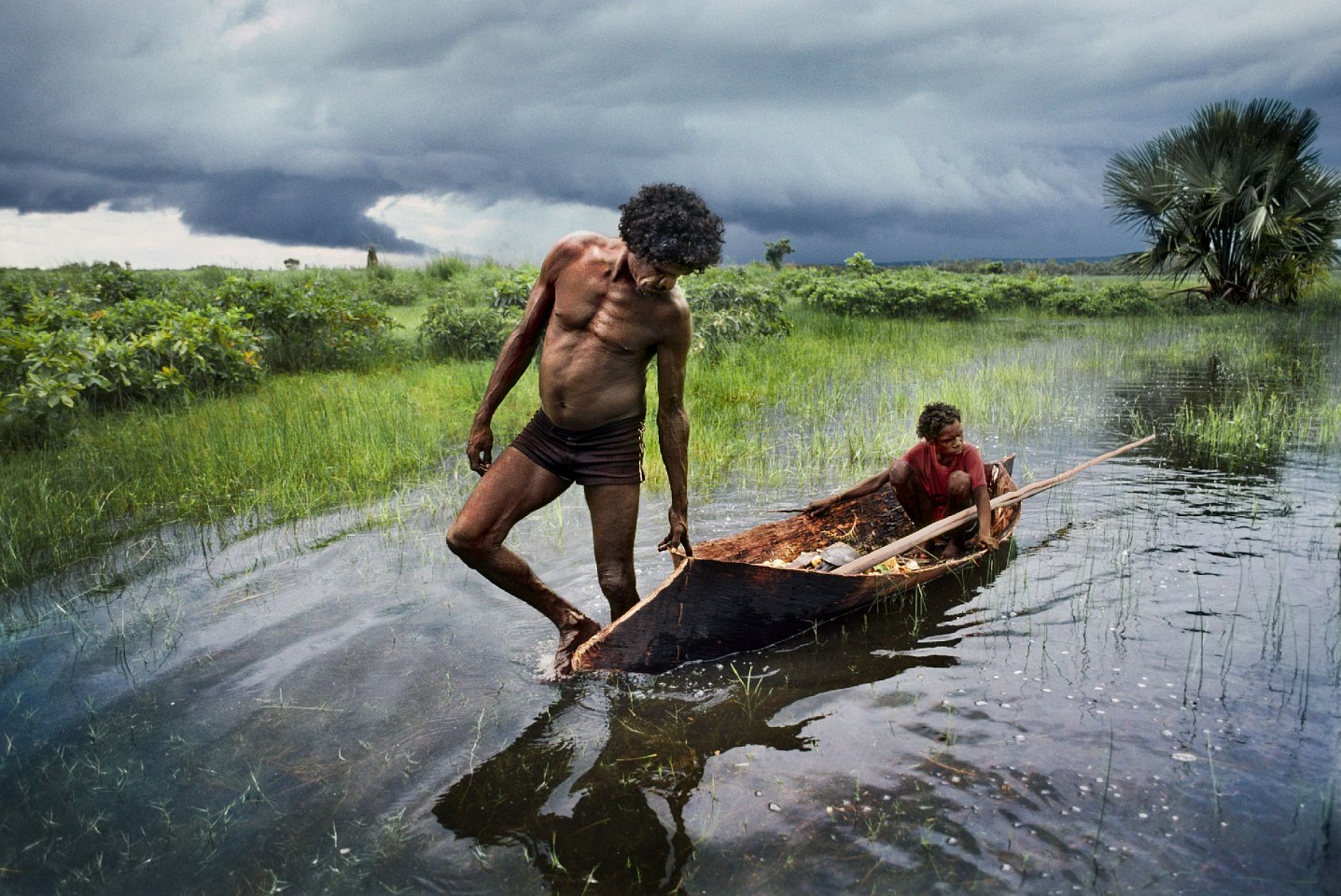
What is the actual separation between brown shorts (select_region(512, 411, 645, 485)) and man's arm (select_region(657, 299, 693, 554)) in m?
0.12

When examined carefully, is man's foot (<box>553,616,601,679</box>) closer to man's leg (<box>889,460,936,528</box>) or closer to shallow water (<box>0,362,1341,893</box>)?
shallow water (<box>0,362,1341,893</box>)

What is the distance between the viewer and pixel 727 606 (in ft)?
13.7

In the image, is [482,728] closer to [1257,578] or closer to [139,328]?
[1257,578]

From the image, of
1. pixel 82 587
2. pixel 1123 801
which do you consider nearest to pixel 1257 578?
pixel 1123 801

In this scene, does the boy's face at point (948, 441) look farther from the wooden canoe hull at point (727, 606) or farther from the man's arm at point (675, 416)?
the man's arm at point (675, 416)

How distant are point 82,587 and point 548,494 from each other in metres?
2.96

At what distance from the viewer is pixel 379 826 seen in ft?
10.3

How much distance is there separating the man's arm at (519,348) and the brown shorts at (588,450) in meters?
0.21

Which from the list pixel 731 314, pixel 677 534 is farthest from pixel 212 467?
pixel 731 314

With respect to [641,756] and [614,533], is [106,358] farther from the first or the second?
[641,756]

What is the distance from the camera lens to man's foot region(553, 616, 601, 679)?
4125 mm

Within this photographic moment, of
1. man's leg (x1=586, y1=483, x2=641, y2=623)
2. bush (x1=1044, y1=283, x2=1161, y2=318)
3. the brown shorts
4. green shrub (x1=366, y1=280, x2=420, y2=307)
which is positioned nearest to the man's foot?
man's leg (x1=586, y1=483, x2=641, y2=623)

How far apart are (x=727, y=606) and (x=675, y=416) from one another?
0.91 m

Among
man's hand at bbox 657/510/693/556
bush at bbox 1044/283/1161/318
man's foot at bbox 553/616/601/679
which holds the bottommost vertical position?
man's foot at bbox 553/616/601/679
